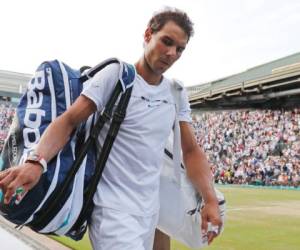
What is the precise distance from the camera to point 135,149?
7.62 feet

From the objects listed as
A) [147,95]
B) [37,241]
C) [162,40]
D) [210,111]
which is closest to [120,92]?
[147,95]

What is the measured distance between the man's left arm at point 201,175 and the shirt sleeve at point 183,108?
29mm

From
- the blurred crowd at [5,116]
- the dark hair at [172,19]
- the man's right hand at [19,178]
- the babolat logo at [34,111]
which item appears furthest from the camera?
the blurred crowd at [5,116]

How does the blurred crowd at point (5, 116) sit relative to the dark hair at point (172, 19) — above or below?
below

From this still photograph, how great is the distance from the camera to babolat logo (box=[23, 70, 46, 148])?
2.12 m

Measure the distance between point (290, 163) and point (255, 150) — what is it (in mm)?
4299

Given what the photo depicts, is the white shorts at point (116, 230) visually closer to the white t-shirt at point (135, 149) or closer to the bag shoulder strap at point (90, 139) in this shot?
the white t-shirt at point (135, 149)

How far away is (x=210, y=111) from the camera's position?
3853 cm

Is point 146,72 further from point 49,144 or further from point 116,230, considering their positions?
point 116,230

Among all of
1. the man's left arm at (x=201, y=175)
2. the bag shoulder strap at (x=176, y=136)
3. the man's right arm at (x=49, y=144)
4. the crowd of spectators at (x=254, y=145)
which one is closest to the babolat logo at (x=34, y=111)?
the man's right arm at (x=49, y=144)

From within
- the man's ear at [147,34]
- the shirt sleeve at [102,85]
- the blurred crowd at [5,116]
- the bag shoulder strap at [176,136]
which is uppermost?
the man's ear at [147,34]

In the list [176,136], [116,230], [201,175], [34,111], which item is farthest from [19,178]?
[201,175]

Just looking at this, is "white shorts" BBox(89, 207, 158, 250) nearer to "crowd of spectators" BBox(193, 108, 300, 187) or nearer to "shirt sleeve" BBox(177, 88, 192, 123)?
"shirt sleeve" BBox(177, 88, 192, 123)

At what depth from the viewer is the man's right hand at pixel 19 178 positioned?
180 cm
